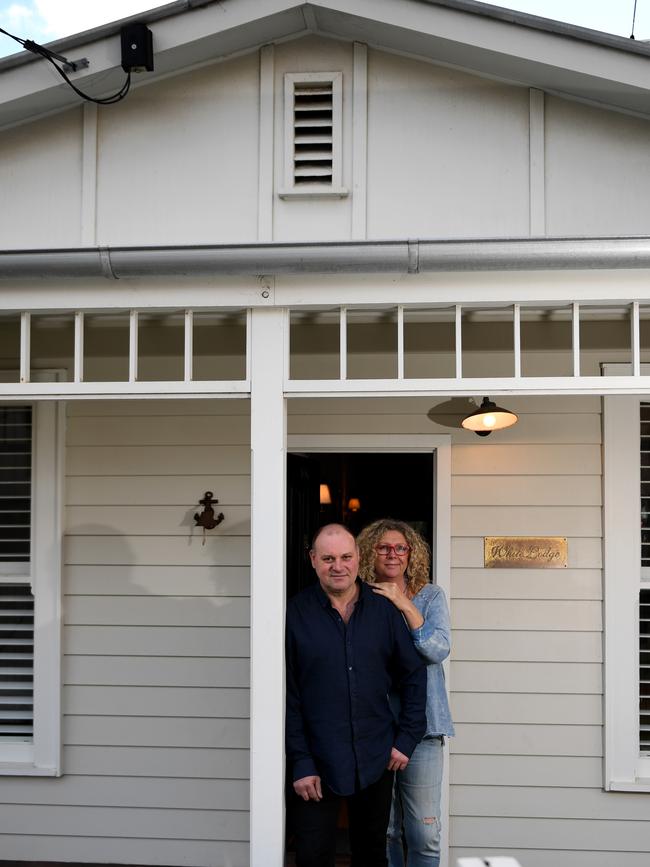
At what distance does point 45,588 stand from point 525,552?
262cm

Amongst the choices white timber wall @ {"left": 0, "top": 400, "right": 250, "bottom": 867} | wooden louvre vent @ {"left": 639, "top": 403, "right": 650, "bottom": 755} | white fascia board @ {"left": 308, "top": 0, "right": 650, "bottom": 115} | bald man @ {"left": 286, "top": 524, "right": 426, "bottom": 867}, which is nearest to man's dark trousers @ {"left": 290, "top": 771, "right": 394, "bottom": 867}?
bald man @ {"left": 286, "top": 524, "right": 426, "bottom": 867}

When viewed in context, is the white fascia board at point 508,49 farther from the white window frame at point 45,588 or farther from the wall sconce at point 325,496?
the wall sconce at point 325,496

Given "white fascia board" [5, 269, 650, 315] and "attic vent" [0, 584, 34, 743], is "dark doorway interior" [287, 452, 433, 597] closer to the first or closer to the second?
"attic vent" [0, 584, 34, 743]

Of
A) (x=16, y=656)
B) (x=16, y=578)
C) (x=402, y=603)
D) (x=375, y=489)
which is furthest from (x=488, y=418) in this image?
(x=375, y=489)

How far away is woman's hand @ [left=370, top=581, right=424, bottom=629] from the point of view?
323 cm

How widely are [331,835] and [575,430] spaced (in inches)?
97.9

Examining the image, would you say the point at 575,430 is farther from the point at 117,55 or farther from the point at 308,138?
the point at 117,55

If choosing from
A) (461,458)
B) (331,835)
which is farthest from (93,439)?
(331,835)

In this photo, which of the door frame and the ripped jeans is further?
the door frame

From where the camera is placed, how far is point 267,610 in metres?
3.13

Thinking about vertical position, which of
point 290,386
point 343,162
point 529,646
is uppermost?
point 343,162

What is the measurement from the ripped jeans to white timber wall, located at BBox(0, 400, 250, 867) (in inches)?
56.9

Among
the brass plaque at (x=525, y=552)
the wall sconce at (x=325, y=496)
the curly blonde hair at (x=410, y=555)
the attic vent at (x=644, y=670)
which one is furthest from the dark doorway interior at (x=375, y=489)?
the curly blonde hair at (x=410, y=555)

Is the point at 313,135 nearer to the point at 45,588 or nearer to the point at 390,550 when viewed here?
the point at 390,550
